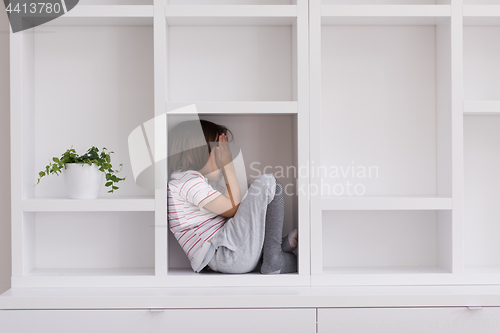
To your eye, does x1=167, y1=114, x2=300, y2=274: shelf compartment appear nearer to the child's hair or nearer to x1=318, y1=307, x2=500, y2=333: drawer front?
the child's hair

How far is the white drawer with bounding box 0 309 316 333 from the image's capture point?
125 cm

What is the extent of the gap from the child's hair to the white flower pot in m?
0.26

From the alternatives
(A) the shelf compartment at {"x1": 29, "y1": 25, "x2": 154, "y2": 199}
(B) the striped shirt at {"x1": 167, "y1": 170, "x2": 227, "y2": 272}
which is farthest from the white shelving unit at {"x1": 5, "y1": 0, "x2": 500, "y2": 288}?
(B) the striped shirt at {"x1": 167, "y1": 170, "x2": 227, "y2": 272}

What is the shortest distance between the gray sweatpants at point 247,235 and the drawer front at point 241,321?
18 centimetres

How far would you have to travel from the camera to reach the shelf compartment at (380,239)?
1.57m

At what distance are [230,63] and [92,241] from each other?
2.84ft

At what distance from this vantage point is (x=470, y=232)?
5.17 feet

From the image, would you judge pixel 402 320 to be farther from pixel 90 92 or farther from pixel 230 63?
pixel 90 92

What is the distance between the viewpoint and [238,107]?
137 cm

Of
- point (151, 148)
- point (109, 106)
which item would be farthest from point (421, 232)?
point (109, 106)

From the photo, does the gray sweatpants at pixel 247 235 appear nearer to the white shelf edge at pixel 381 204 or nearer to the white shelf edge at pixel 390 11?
the white shelf edge at pixel 381 204

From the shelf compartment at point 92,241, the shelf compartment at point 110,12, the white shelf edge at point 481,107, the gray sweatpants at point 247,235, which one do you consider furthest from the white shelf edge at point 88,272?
the white shelf edge at point 481,107

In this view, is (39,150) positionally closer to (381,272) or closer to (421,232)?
(381,272)

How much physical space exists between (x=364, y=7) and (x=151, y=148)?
0.89 metres
